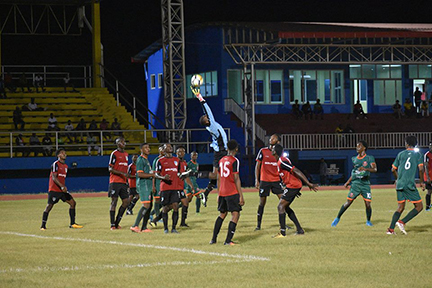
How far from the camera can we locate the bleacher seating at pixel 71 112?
39.4 metres

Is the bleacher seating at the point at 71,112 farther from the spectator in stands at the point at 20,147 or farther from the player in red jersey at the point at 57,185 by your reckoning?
the player in red jersey at the point at 57,185

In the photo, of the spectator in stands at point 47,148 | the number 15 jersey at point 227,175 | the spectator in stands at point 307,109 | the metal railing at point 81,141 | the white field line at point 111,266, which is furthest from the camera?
the spectator in stands at point 307,109

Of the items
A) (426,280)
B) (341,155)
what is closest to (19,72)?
(341,155)

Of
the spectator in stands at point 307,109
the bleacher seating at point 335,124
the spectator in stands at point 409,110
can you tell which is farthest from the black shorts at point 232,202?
the spectator in stands at point 409,110

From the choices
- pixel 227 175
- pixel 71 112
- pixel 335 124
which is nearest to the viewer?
pixel 227 175

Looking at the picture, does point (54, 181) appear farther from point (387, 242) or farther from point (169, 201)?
point (387, 242)

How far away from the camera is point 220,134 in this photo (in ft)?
52.4

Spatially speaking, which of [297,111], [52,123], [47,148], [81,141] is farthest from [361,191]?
[297,111]

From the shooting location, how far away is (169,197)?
647 inches

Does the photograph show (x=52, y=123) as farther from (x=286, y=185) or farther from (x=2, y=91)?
(x=286, y=185)

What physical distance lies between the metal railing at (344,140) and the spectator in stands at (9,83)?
1535 centimetres

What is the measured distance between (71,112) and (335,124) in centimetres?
1626

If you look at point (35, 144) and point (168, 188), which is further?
point (35, 144)

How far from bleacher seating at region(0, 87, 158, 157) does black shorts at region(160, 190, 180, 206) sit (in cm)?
2162
